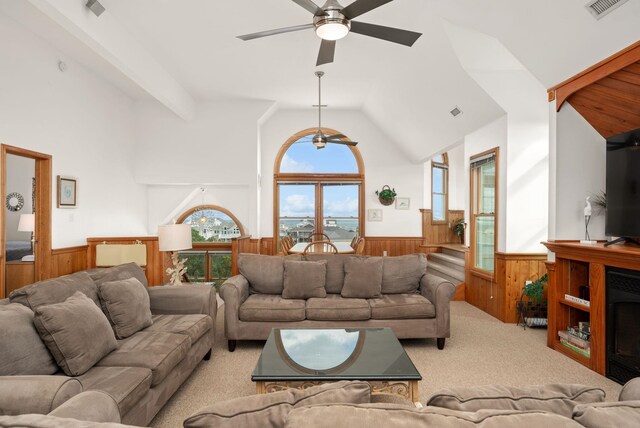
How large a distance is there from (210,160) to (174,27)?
3.04 meters

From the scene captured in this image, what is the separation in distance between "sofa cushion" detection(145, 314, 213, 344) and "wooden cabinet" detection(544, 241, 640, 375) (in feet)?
10.9

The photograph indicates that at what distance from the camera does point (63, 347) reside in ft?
6.82

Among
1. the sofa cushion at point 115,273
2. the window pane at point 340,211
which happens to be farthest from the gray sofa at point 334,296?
the window pane at point 340,211

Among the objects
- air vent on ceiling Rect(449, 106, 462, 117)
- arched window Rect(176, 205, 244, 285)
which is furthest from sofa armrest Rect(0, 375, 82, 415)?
arched window Rect(176, 205, 244, 285)

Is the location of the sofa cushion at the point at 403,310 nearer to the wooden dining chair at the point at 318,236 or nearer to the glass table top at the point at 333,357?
the glass table top at the point at 333,357

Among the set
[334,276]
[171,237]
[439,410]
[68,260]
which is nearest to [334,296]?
[334,276]

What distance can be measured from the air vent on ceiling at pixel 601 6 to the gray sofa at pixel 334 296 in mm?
2508

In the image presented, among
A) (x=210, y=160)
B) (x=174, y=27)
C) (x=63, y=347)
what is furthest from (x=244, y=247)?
(x=63, y=347)

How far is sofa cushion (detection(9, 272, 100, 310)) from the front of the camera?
223 cm

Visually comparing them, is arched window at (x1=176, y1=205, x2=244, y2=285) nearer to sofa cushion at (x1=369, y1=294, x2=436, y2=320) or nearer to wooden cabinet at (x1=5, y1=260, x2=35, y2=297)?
wooden cabinet at (x1=5, y1=260, x2=35, y2=297)

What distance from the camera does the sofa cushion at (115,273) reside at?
9.73ft

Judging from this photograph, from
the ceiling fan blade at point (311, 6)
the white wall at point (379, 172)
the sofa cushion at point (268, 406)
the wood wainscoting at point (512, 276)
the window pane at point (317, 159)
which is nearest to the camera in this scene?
the sofa cushion at point (268, 406)

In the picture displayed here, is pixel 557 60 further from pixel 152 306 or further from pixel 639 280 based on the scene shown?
pixel 152 306

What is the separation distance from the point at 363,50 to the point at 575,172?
9.32ft
